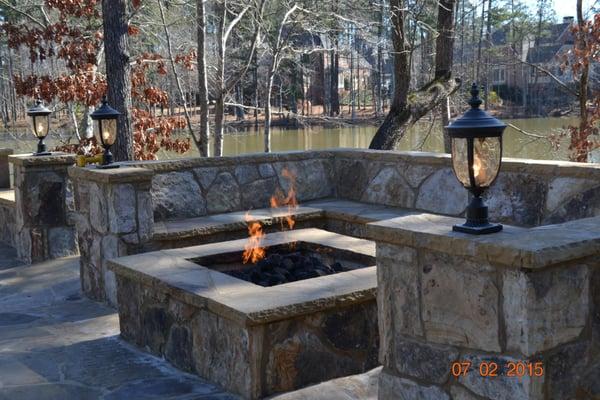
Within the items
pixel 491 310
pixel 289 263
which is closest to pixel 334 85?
pixel 289 263

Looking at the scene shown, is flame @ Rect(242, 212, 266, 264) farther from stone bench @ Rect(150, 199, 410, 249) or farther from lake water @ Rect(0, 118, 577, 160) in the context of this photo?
lake water @ Rect(0, 118, 577, 160)

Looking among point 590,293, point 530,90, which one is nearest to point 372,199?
point 590,293

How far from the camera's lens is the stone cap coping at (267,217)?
6434mm

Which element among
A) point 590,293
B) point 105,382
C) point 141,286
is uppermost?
point 590,293

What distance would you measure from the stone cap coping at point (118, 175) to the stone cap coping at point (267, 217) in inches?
20.2

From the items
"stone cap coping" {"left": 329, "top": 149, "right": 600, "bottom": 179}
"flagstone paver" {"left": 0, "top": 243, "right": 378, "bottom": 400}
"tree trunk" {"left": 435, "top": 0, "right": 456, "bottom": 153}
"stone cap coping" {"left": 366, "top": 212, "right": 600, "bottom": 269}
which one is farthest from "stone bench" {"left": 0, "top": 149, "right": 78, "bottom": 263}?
"tree trunk" {"left": 435, "top": 0, "right": 456, "bottom": 153}

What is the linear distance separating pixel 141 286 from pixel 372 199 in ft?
10.2

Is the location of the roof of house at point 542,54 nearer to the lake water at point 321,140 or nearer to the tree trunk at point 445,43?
the lake water at point 321,140

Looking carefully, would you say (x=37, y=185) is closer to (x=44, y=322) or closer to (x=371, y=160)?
(x=44, y=322)

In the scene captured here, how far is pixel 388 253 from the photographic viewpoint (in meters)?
3.45

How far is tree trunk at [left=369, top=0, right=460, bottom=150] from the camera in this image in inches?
456

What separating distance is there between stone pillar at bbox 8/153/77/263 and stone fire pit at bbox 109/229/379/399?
9.71 ft

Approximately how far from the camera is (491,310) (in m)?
2.97

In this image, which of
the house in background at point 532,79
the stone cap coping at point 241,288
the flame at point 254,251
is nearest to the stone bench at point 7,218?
the stone cap coping at point 241,288
